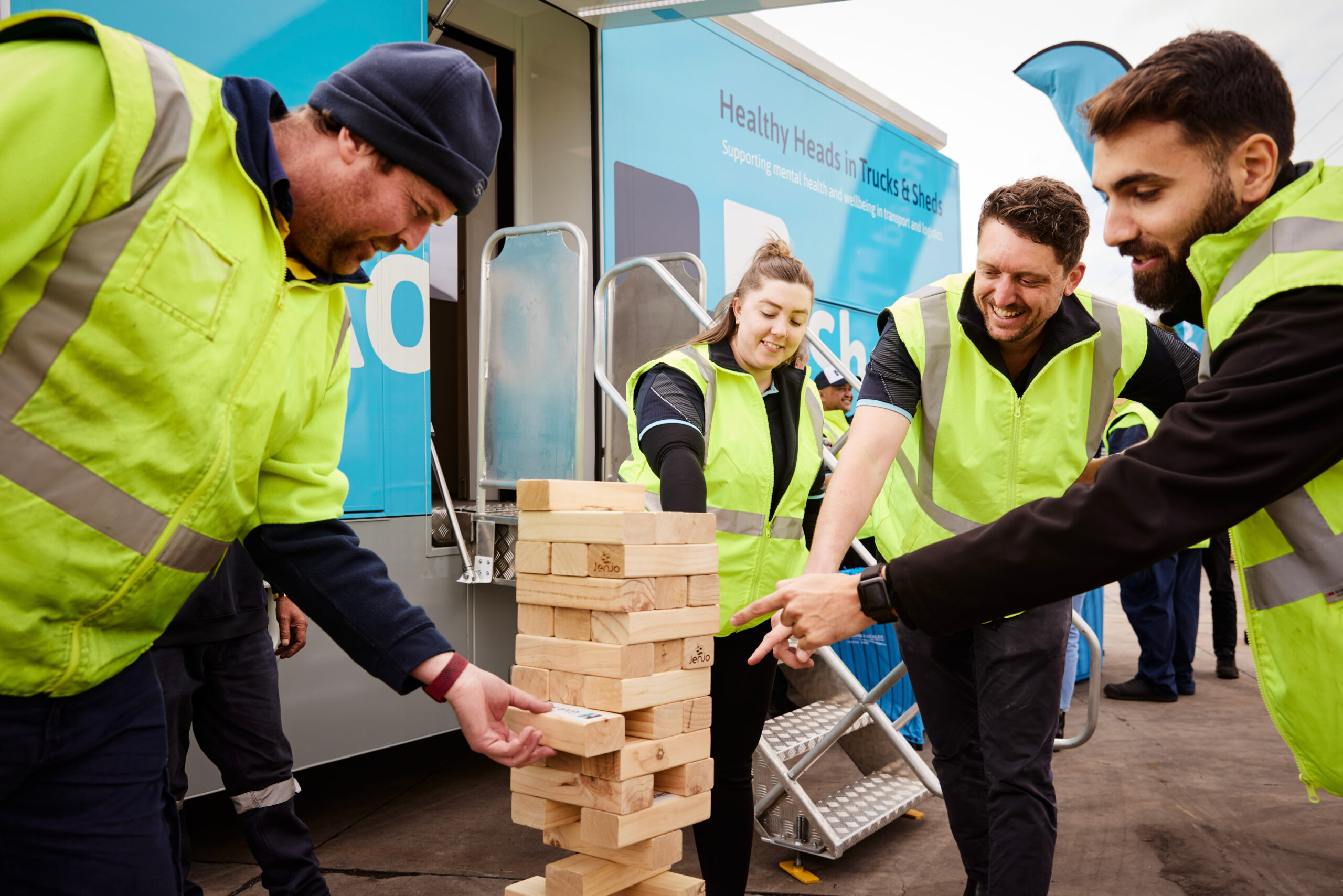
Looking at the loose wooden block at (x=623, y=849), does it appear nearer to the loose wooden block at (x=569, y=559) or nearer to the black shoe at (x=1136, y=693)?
the loose wooden block at (x=569, y=559)

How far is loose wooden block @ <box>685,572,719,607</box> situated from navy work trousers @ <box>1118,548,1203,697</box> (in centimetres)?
483

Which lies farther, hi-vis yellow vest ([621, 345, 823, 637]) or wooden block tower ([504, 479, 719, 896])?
hi-vis yellow vest ([621, 345, 823, 637])

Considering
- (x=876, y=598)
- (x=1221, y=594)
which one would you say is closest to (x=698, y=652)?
(x=876, y=598)

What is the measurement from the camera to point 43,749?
1280mm

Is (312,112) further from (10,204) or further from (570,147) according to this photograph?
(570,147)

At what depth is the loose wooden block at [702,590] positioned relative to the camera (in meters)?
2.49

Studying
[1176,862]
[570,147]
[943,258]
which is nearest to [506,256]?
[570,147]

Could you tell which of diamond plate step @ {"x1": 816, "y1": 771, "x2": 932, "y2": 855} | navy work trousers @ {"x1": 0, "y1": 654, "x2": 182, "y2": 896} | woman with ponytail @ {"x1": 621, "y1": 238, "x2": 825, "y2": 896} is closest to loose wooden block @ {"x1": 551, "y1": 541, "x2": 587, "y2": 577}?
woman with ponytail @ {"x1": 621, "y1": 238, "x2": 825, "y2": 896}

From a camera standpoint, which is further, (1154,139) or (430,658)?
(430,658)

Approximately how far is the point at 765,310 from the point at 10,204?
211 centimetres

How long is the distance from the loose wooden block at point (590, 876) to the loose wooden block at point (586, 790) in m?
0.14

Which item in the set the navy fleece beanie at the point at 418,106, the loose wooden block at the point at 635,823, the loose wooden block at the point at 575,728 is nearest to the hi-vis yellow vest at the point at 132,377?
the navy fleece beanie at the point at 418,106

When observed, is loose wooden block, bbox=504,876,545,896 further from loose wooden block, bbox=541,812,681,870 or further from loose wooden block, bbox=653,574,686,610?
loose wooden block, bbox=653,574,686,610

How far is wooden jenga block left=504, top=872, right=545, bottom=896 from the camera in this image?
2346mm
